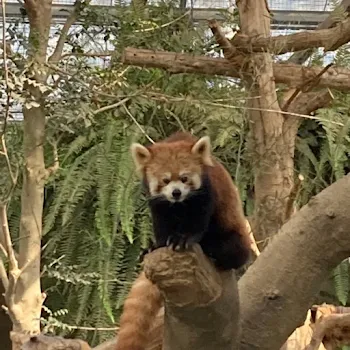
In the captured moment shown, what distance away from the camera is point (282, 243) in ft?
5.44

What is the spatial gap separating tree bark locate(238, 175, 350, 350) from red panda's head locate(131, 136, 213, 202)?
244 millimetres

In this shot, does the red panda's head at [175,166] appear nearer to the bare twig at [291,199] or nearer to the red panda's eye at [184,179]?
the red panda's eye at [184,179]

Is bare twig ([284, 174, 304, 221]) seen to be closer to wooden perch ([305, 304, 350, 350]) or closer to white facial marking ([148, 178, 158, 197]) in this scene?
wooden perch ([305, 304, 350, 350])

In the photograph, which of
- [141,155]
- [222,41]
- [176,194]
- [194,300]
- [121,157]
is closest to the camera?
[194,300]

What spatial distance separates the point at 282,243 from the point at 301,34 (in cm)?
65

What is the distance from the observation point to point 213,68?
2139mm

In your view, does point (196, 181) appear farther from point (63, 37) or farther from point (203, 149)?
point (63, 37)

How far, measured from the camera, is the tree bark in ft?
5.27

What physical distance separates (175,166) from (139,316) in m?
0.31

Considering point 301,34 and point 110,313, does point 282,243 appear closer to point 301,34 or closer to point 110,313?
point 301,34

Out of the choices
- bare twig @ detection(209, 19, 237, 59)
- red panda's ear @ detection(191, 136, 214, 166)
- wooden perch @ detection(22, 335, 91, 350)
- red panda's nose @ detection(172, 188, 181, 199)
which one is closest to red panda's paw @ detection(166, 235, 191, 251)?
red panda's nose @ detection(172, 188, 181, 199)

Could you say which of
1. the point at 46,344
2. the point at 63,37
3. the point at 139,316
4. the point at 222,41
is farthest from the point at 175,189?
the point at 63,37

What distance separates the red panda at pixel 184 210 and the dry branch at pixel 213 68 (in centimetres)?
45

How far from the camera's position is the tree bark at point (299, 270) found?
1606mm
